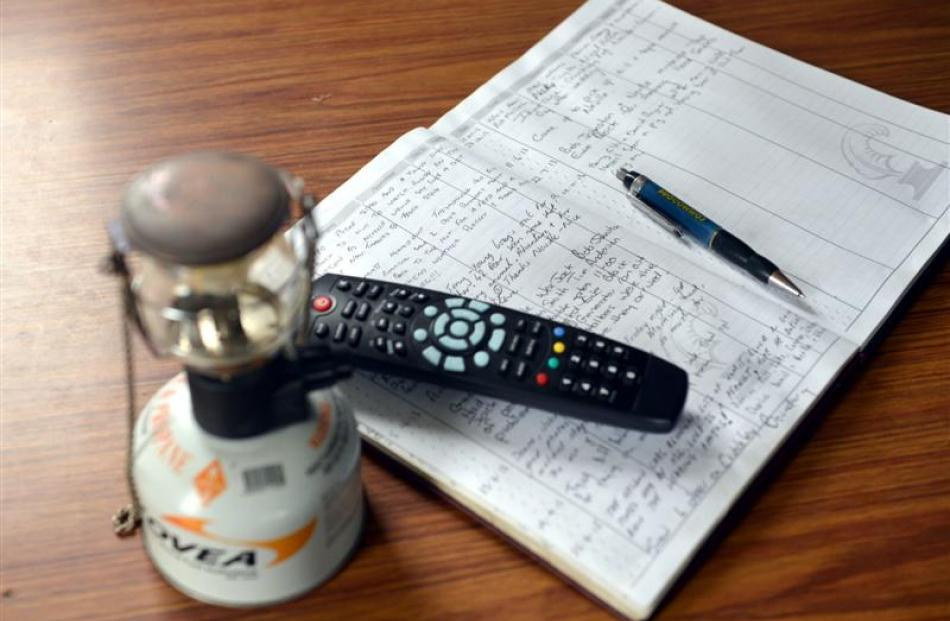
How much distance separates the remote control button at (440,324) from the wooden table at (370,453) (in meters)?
0.07

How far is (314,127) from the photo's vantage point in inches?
31.0

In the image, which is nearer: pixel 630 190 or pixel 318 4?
pixel 630 190

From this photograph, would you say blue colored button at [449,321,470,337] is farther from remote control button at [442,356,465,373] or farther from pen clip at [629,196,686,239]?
pen clip at [629,196,686,239]

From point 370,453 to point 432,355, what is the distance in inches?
2.4

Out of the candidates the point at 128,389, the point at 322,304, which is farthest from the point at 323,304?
the point at 128,389

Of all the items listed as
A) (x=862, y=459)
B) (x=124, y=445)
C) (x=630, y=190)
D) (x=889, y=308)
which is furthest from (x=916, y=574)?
(x=124, y=445)

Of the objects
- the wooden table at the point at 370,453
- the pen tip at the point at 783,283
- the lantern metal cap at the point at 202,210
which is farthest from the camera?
the pen tip at the point at 783,283

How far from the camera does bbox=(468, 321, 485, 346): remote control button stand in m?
0.59

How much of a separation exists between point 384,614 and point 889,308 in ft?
1.12

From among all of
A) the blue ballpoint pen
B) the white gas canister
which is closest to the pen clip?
the blue ballpoint pen

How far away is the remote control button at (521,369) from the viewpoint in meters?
0.58

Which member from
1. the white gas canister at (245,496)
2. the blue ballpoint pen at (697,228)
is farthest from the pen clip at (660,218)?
the white gas canister at (245,496)

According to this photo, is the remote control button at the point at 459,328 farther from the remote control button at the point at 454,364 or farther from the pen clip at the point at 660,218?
the pen clip at the point at 660,218

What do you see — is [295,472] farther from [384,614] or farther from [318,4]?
[318,4]
